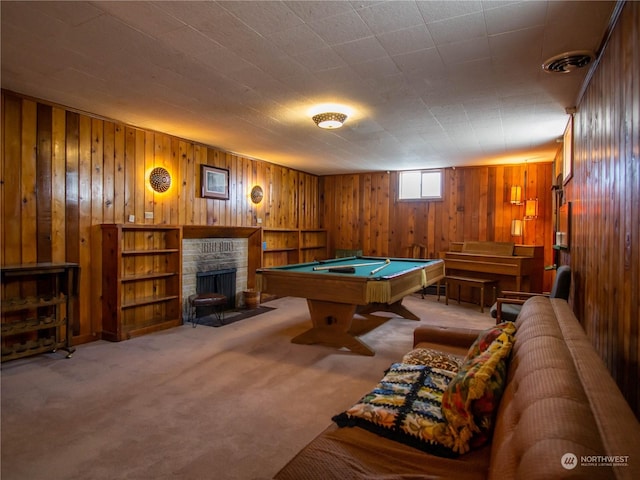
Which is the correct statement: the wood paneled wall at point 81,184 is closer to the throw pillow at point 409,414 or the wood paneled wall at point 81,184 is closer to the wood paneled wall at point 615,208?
the throw pillow at point 409,414

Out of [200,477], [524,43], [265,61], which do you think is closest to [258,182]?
[265,61]

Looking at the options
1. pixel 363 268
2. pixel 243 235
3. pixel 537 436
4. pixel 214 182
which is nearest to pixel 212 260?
pixel 243 235

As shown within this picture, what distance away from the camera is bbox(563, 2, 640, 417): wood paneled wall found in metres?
1.64

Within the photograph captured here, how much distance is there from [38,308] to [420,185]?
256 inches

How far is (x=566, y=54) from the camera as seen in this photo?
2525 millimetres

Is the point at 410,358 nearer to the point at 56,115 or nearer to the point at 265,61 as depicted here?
the point at 265,61

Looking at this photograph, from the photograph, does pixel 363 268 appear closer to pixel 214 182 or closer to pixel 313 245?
pixel 214 182

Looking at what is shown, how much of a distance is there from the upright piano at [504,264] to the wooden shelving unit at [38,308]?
548 centimetres

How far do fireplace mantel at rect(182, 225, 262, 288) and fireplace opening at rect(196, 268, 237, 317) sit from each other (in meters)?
0.38

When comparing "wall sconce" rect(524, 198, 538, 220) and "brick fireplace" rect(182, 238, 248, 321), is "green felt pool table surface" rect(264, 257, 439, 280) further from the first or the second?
"wall sconce" rect(524, 198, 538, 220)

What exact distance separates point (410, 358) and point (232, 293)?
4.15 meters

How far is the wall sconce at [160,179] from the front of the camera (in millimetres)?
4621

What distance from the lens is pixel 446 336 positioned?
101 inches

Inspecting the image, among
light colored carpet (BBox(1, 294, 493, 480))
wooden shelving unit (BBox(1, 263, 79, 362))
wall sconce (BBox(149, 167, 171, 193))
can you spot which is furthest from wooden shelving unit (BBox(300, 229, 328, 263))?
wooden shelving unit (BBox(1, 263, 79, 362))
